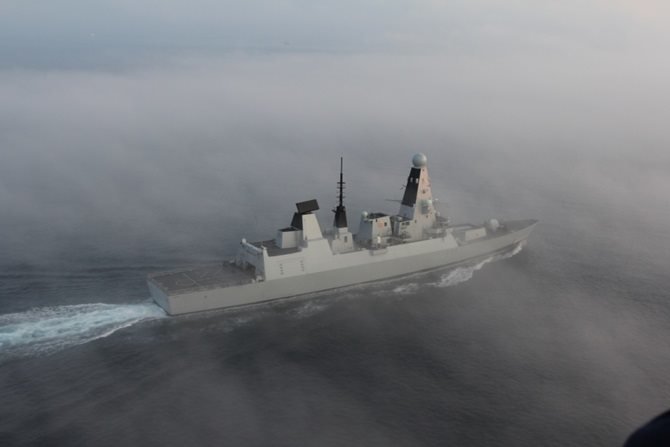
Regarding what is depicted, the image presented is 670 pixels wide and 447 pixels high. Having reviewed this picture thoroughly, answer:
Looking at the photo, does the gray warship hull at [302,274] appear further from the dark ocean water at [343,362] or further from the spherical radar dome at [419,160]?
the spherical radar dome at [419,160]

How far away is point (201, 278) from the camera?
132 feet

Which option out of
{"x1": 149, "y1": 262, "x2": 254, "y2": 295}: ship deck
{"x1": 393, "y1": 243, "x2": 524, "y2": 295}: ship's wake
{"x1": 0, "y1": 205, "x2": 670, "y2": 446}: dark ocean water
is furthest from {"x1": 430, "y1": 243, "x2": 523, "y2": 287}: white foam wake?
{"x1": 149, "y1": 262, "x2": 254, "y2": 295}: ship deck

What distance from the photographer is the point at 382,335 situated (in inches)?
1385

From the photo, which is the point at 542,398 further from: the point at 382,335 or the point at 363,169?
the point at 363,169

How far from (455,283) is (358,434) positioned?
21.2m

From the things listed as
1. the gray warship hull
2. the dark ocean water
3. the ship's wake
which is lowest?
the dark ocean water

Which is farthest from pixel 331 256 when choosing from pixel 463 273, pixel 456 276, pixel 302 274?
pixel 463 273

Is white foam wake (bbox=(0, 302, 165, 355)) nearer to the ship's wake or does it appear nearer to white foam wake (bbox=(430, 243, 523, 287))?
the ship's wake

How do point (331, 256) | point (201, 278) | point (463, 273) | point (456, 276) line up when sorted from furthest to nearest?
point (463, 273) < point (456, 276) < point (331, 256) < point (201, 278)

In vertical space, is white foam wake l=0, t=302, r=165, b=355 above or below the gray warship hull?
below

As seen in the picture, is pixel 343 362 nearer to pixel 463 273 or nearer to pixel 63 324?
pixel 63 324

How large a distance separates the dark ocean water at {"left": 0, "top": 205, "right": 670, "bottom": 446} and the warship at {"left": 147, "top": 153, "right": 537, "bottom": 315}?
1.35 metres

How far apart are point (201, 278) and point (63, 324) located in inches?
356

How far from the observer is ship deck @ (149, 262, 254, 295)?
38219 mm
